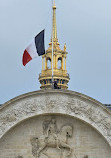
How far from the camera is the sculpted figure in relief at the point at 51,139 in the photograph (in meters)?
20.7

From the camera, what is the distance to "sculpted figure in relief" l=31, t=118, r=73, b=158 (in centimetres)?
2072

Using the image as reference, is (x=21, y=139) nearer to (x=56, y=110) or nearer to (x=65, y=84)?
(x=56, y=110)

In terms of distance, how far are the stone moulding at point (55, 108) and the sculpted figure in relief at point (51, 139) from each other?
2.10 ft

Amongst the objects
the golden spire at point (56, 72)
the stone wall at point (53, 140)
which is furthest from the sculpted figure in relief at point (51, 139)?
the golden spire at point (56, 72)

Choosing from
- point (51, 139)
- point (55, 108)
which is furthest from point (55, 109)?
point (51, 139)

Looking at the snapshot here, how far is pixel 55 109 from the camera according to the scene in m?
20.6

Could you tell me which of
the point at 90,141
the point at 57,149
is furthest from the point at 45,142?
the point at 90,141

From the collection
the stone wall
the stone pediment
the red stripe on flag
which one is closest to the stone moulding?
the stone pediment

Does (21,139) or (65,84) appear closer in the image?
(21,139)

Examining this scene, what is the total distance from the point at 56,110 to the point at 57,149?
5.28 ft

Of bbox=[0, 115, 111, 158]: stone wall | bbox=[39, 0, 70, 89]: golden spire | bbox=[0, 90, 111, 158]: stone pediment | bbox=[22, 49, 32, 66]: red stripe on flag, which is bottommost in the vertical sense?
bbox=[0, 115, 111, 158]: stone wall

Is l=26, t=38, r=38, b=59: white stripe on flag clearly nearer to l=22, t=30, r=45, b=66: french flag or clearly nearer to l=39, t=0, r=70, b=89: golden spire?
l=22, t=30, r=45, b=66: french flag

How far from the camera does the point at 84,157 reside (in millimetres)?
20734

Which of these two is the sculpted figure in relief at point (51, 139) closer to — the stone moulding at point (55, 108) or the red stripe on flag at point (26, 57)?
the stone moulding at point (55, 108)
